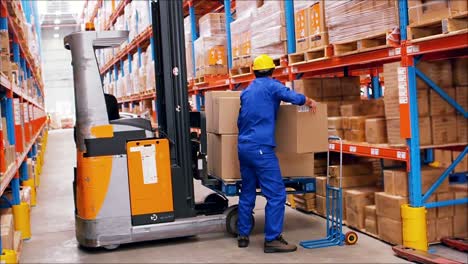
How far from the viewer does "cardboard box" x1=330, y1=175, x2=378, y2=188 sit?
20.1 ft

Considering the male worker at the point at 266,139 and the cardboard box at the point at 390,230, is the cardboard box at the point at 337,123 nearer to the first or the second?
the male worker at the point at 266,139

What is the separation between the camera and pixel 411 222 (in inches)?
190

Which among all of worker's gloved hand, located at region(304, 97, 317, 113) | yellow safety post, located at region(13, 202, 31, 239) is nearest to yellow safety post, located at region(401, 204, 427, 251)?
worker's gloved hand, located at region(304, 97, 317, 113)

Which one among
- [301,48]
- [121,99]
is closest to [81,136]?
[301,48]

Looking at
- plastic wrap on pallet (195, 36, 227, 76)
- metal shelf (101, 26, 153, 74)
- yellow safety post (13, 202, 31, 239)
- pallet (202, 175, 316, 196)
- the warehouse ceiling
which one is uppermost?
the warehouse ceiling

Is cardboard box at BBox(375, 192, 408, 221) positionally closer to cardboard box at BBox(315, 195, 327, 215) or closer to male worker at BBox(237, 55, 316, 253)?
male worker at BBox(237, 55, 316, 253)

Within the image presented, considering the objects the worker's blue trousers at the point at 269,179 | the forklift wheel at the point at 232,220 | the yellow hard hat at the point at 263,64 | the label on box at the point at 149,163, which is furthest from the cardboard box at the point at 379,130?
the label on box at the point at 149,163

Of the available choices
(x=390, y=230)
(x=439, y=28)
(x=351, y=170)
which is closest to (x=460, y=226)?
(x=390, y=230)

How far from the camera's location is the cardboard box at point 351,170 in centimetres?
614

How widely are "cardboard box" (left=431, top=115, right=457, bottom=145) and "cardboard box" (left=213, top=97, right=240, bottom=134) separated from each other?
1.86 meters

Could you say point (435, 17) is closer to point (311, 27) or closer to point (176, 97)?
point (311, 27)

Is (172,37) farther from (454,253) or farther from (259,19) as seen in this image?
(454,253)

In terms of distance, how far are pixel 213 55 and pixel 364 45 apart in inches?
173

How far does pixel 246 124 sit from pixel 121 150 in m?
1.22
